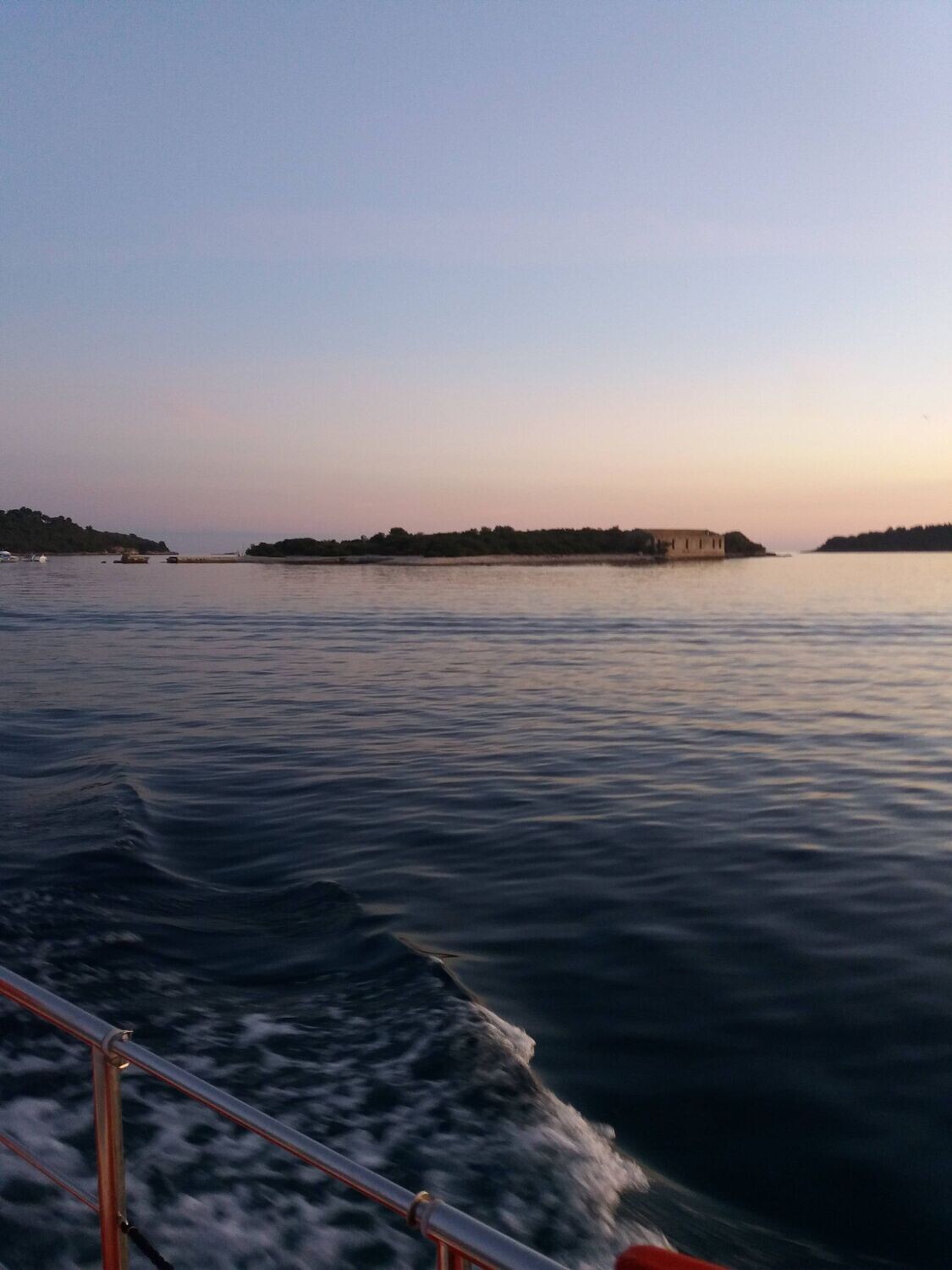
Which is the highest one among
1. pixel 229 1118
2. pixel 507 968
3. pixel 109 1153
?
pixel 229 1118

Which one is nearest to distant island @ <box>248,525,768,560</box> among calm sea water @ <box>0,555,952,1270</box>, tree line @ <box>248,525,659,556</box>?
tree line @ <box>248,525,659,556</box>

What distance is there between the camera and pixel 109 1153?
70.6 inches

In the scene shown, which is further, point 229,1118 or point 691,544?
point 691,544

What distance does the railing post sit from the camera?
1.74 meters

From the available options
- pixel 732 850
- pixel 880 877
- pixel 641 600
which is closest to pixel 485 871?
pixel 732 850

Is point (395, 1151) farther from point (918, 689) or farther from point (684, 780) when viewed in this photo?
point (918, 689)

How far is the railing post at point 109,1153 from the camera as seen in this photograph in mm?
1739

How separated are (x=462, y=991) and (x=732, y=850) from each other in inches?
127

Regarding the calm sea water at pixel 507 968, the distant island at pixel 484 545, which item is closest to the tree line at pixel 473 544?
the distant island at pixel 484 545

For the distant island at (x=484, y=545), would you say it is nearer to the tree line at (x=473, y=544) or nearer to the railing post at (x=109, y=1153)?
the tree line at (x=473, y=544)

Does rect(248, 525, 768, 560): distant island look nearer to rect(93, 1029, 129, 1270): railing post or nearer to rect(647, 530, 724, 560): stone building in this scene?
rect(647, 530, 724, 560): stone building

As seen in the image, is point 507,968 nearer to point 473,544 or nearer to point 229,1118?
point 229,1118

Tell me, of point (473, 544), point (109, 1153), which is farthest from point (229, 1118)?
point (473, 544)

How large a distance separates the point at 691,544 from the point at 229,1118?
133 metres
